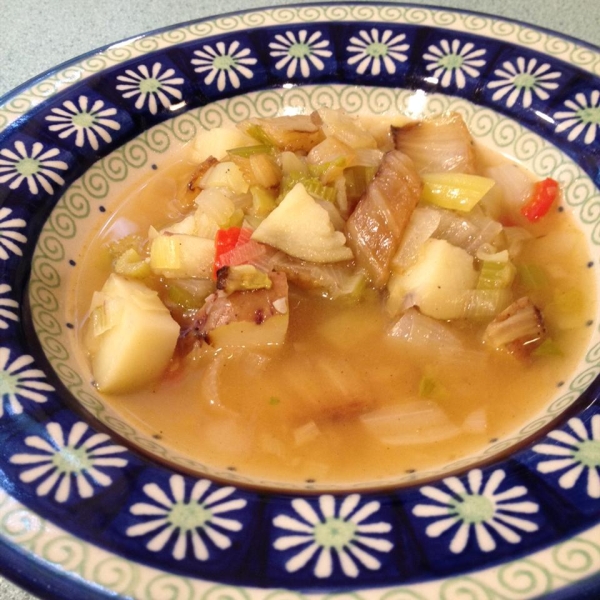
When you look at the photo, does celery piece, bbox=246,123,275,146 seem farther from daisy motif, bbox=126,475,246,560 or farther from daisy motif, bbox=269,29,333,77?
→ daisy motif, bbox=126,475,246,560

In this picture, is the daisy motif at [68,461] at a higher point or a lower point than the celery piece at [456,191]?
lower

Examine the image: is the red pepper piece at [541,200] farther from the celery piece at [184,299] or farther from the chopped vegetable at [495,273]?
the celery piece at [184,299]

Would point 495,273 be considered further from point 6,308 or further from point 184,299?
point 6,308

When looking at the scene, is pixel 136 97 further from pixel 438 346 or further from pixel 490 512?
pixel 490 512

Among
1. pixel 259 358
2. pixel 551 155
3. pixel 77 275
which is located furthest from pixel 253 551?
pixel 551 155

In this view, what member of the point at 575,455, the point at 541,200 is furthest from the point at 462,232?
the point at 575,455

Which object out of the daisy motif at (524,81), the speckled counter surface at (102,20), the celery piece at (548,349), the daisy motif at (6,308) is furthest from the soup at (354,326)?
the speckled counter surface at (102,20)
